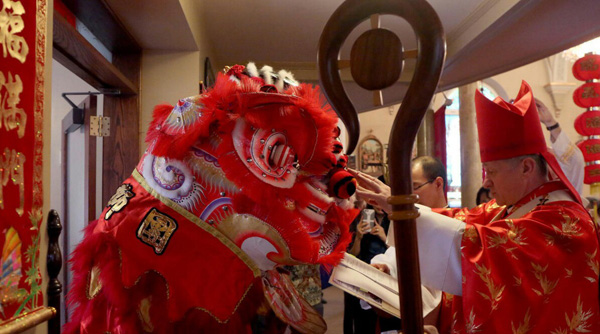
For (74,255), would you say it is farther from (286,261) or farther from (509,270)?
(509,270)

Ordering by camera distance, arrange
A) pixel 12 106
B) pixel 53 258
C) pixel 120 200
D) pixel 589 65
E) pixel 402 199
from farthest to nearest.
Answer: pixel 589 65
pixel 120 200
pixel 53 258
pixel 12 106
pixel 402 199

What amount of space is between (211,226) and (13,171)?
0.47 metres

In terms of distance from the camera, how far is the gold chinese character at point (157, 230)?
1183mm

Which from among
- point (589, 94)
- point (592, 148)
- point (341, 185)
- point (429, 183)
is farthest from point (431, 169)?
point (589, 94)

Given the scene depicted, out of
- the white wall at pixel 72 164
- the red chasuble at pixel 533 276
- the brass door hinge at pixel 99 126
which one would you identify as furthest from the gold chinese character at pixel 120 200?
the white wall at pixel 72 164

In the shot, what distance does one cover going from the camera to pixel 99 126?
9.68 ft

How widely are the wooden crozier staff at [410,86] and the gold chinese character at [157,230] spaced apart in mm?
640

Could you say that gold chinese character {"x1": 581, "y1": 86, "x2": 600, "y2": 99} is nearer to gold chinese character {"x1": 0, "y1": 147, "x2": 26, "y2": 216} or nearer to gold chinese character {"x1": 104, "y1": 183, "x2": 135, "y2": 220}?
gold chinese character {"x1": 104, "y1": 183, "x2": 135, "y2": 220}

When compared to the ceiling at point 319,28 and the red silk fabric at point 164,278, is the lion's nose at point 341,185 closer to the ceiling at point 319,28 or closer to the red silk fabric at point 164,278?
the red silk fabric at point 164,278

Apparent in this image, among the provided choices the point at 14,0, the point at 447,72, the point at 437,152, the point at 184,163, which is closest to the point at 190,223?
the point at 184,163

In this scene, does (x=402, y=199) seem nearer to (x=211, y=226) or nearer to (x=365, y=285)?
(x=211, y=226)

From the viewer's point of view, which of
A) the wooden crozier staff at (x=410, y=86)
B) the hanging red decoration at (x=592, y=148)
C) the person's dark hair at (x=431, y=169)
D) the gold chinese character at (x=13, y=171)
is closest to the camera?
the wooden crozier staff at (x=410, y=86)

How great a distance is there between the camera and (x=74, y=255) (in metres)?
1.25

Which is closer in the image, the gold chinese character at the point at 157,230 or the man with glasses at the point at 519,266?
the gold chinese character at the point at 157,230
